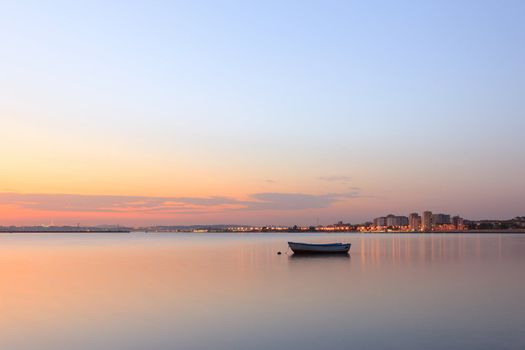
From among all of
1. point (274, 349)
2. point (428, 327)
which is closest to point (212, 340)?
point (274, 349)

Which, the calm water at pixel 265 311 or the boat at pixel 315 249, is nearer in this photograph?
the calm water at pixel 265 311

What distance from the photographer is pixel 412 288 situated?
3356 cm

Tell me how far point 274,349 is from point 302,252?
184ft

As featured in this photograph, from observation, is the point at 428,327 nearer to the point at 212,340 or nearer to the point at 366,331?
the point at 366,331

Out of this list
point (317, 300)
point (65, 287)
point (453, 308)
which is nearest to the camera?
point (453, 308)

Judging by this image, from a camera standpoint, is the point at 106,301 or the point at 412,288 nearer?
the point at 106,301

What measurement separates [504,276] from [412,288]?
12.1 metres

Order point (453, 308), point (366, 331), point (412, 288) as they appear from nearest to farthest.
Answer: point (366, 331) < point (453, 308) < point (412, 288)

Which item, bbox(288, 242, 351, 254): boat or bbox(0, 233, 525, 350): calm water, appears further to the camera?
bbox(288, 242, 351, 254): boat

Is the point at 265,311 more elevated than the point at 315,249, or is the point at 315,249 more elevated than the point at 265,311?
the point at 315,249

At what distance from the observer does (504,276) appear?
41.2 metres

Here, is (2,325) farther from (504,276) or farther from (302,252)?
(302,252)

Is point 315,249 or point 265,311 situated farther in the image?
point 315,249

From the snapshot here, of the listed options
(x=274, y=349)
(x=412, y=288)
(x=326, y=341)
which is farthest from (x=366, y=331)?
(x=412, y=288)
